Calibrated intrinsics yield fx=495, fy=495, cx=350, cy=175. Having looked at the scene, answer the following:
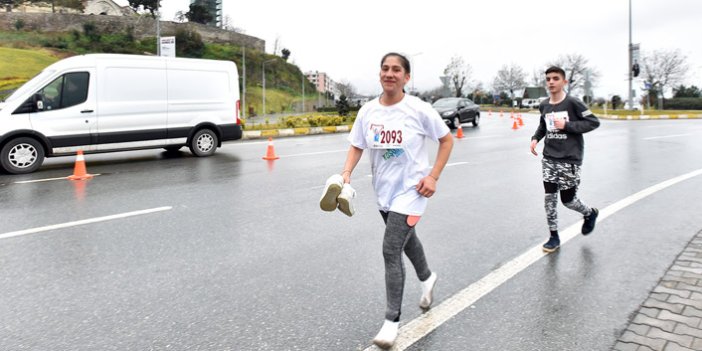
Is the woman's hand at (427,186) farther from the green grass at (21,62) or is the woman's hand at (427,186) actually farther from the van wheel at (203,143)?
the green grass at (21,62)

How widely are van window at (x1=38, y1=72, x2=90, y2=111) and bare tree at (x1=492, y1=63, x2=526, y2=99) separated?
88.3 m

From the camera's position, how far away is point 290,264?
13.8ft

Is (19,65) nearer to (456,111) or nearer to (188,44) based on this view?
(188,44)

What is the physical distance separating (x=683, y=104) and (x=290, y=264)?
58.1 m

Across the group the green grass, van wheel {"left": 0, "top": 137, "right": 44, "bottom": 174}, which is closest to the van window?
van wheel {"left": 0, "top": 137, "right": 44, "bottom": 174}

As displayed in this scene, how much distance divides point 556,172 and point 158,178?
6.62m

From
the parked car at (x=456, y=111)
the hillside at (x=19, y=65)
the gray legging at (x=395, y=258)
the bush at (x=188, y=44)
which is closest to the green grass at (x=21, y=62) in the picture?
the hillside at (x=19, y=65)

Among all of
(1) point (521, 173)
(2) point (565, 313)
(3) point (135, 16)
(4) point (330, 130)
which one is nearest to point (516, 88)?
(3) point (135, 16)

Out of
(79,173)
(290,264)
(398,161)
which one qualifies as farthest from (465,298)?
(79,173)

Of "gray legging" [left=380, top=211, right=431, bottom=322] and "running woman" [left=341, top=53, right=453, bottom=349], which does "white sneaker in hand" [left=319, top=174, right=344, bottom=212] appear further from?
"gray legging" [left=380, top=211, right=431, bottom=322]

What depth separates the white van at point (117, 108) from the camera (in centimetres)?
954

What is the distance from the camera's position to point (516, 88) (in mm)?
92500

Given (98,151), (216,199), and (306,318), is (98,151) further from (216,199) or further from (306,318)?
(306,318)

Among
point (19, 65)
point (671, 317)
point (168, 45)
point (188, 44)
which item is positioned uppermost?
point (188, 44)
